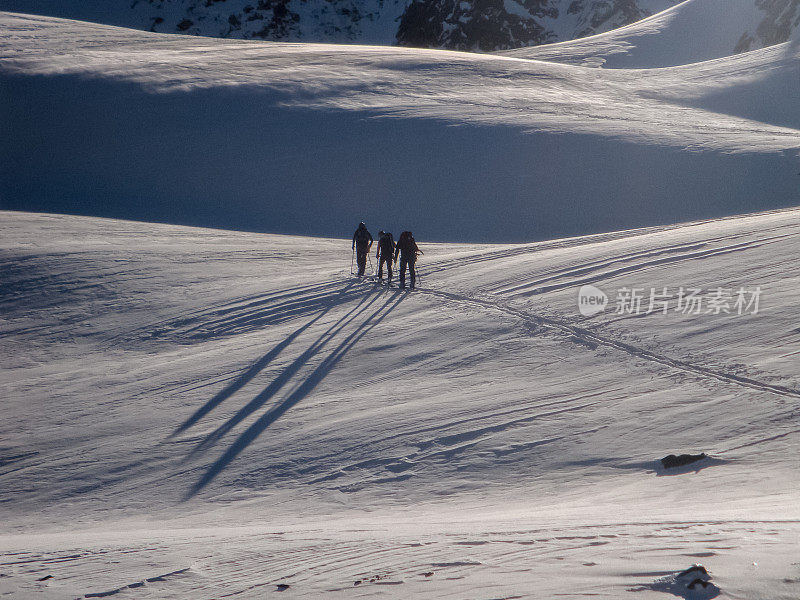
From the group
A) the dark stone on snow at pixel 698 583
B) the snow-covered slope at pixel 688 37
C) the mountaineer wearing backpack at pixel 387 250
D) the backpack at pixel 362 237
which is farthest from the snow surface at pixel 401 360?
the snow-covered slope at pixel 688 37

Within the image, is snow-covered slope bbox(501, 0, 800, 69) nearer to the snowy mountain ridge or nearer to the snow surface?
the snow surface

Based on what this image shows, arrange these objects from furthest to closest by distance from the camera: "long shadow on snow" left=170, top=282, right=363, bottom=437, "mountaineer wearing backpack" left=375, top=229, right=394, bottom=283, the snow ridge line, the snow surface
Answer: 1. "mountaineer wearing backpack" left=375, top=229, right=394, bottom=283
2. "long shadow on snow" left=170, top=282, right=363, bottom=437
3. the snow ridge line
4. the snow surface

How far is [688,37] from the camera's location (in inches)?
2110

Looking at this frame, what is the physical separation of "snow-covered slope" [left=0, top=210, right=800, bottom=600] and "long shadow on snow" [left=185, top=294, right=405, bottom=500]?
5 centimetres

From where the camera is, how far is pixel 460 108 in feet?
103

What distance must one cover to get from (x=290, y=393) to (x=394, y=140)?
766 inches

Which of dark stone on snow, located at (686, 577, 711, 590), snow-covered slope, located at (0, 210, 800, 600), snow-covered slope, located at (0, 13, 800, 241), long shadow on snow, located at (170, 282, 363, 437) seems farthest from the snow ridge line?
snow-covered slope, located at (0, 13, 800, 241)

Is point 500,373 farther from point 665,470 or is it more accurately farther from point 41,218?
point 41,218

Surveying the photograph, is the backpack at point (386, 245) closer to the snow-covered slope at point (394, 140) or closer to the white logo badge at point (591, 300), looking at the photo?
the white logo badge at point (591, 300)

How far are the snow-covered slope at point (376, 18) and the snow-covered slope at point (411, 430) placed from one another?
8321 cm

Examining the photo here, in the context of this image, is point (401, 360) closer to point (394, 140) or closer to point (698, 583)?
point (698, 583)

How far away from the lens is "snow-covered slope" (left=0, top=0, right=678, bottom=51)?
307 ft

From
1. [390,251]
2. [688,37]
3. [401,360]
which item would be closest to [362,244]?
[390,251]

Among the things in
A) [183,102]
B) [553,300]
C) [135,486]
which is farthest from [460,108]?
[135,486]
